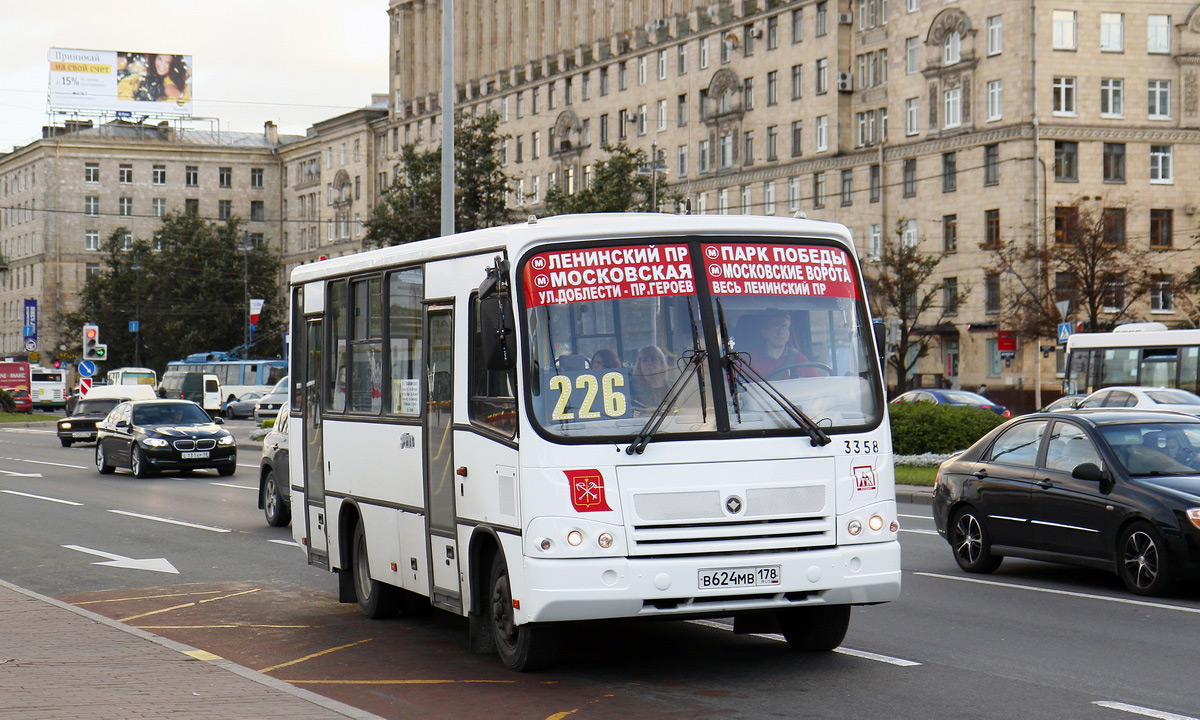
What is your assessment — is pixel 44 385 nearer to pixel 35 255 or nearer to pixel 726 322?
pixel 35 255

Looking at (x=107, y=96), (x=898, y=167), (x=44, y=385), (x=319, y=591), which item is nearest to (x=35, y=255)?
(x=107, y=96)

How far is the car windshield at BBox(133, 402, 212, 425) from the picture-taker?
105ft

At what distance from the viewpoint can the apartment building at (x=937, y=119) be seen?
6781cm

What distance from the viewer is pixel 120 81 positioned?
391ft

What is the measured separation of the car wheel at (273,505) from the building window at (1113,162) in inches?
2169

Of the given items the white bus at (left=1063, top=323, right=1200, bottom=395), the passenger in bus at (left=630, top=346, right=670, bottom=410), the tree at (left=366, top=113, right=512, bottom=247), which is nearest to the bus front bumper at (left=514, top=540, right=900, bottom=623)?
the passenger in bus at (left=630, top=346, right=670, bottom=410)

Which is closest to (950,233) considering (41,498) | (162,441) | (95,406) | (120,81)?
(95,406)

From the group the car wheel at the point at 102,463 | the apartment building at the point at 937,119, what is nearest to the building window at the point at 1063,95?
the apartment building at the point at 937,119

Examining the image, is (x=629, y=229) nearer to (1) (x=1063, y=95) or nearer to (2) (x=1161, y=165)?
(1) (x=1063, y=95)

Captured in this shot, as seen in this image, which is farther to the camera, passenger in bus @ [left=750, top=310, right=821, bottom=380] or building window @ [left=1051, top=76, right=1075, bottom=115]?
building window @ [left=1051, top=76, right=1075, bottom=115]

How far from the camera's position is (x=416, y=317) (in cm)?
1067

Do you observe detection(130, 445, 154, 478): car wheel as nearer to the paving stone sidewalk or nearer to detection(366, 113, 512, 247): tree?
the paving stone sidewalk

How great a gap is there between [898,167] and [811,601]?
67664 millimetres

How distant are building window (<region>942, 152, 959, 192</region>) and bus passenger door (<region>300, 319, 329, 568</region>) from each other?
61.3 meters
